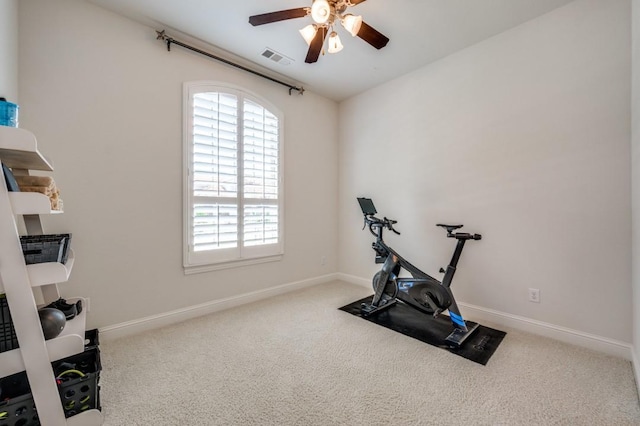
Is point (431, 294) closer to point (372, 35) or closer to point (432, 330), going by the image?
point (432, 330)

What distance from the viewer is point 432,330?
251 centimetres

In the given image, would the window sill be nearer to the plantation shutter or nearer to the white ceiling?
the plantation shutter

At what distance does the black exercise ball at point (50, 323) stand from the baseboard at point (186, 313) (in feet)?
3.83

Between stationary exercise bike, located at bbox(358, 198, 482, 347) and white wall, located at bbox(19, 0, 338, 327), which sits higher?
white wall, located at bbox(19, 0, 338, 327)

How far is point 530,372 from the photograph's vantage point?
1880 mm

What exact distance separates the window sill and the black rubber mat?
110 cm

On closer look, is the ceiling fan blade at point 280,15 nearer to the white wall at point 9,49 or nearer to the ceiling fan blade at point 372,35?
the ceiling fan blade at point 372,35

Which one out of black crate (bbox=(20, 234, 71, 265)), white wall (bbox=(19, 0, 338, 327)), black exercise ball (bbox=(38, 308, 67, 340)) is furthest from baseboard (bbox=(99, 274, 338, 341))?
black crate (bbox=(20, 234, 71, 265))

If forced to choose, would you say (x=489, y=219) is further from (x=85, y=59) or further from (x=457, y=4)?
(x=85, y=59)

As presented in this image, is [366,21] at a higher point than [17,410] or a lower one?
higher

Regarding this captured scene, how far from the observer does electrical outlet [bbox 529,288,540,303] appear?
2.45 m

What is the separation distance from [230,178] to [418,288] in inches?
91.6

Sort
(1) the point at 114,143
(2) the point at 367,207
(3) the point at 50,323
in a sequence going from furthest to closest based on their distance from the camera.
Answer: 1. (2) the point at 367,207
2. (1) the point at 114,143
3. (3) the point at 50,323

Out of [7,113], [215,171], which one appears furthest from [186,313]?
[7,113]
